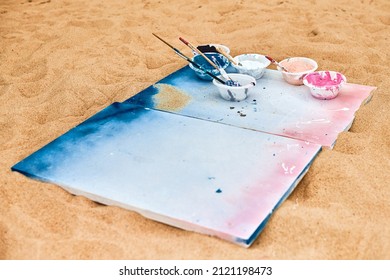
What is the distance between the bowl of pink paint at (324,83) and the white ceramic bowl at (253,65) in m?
0.23

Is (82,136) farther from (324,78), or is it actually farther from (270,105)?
(324,78)

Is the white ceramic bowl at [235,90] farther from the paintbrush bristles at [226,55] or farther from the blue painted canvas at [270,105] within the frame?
the paintbrush bristles at [226,55]

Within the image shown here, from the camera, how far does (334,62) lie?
265cm

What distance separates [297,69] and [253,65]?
23cm

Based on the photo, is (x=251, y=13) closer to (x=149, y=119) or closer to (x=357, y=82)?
(x=357, y=82)

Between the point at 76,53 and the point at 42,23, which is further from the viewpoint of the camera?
the point at 42,23

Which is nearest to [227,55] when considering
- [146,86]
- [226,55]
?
[226,55]

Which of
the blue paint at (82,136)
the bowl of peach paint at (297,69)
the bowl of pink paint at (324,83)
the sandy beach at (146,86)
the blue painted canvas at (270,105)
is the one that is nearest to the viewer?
the sandy beach at (146,86)

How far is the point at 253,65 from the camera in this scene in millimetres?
2393

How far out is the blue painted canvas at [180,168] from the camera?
1.49 meters

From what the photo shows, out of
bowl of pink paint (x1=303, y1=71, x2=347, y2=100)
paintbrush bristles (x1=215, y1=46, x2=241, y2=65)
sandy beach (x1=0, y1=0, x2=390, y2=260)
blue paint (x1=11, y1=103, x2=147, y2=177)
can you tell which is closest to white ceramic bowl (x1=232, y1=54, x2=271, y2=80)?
paintbrush bristles (x1=215, y1=46, x2=241, y2=65)

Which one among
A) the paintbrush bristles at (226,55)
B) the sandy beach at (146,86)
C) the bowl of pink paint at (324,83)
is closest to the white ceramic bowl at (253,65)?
the paintbrush bristles at (226,55)
